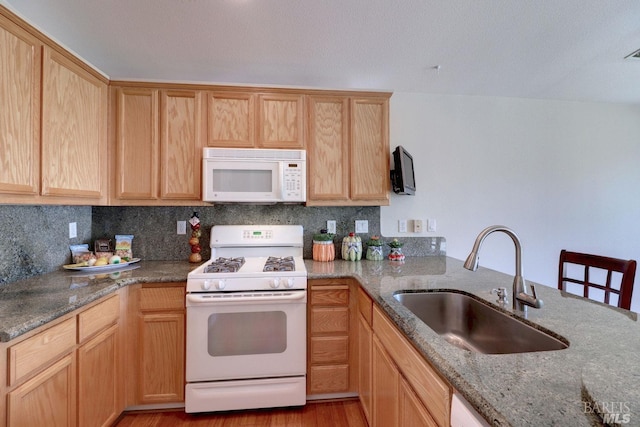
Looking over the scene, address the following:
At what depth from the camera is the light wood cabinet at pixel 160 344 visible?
5.88ft

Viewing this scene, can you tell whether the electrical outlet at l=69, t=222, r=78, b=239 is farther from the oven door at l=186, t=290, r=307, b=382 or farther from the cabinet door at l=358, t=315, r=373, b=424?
the cabinet door at l=358, t=315, r=373, b=424

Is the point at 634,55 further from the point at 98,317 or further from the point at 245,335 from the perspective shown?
the point at 98,317

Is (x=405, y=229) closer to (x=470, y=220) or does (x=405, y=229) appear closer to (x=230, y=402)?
(x=470, y=220)

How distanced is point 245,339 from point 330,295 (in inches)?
23.7

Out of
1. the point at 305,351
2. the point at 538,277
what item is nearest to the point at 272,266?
the point at 305,351

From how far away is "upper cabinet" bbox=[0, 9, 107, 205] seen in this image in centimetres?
131

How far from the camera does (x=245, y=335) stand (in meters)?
1.78

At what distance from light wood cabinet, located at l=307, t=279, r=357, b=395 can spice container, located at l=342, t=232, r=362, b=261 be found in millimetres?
397

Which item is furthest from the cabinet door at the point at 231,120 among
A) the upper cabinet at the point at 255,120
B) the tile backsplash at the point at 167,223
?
the tile backsplash at the point at 167,223

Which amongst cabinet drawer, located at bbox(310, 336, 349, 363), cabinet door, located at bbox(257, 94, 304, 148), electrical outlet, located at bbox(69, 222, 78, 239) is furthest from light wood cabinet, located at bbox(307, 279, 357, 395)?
electrical outlet, located at bbox(69, 222, 78, 239)

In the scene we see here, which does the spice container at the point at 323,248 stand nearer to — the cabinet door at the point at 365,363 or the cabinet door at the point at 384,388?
the cabinet door at the point at 365,363

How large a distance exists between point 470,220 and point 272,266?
1.83m

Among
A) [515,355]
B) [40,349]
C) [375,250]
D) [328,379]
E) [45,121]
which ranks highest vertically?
[45,121]
